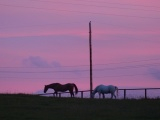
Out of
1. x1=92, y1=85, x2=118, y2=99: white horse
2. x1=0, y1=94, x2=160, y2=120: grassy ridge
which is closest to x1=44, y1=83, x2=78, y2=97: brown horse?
x1=92, y1=85, x2=118, y2=99: white horse

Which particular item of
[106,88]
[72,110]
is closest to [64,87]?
[106,88]

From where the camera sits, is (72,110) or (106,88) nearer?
(72,110)

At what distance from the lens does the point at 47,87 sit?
52250 millimetres

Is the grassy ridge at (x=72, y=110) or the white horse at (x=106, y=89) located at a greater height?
the white horse at (x=106, y=89)

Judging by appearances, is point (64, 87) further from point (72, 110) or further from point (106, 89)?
point (72, 110)

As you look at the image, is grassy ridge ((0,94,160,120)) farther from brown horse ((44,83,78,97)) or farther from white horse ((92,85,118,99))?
brown horse ((44,83,78,97))

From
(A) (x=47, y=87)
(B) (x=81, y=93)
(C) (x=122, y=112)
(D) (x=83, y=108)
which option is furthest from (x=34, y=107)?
(A) (x=47, y=87)

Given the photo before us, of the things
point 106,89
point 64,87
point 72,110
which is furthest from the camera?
point 64,87

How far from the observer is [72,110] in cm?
2541

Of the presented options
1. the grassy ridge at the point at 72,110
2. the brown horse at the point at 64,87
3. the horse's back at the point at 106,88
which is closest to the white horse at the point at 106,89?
the horse's back at the point at 106,88

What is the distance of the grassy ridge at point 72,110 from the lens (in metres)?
22.8

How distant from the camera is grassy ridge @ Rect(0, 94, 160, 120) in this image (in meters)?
22.8

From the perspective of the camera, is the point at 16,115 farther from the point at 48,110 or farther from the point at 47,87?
the point at 47,87

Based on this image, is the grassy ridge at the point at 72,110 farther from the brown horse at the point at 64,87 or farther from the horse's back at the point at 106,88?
the brown horse at the point at 64,87
